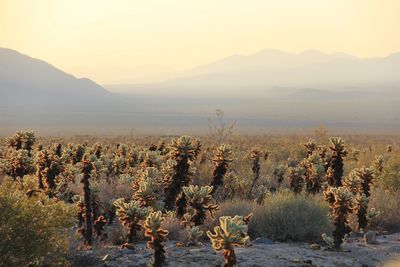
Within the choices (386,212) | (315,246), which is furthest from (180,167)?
(386,212)

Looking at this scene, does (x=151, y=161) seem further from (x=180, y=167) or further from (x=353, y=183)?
(x=353, y=183)

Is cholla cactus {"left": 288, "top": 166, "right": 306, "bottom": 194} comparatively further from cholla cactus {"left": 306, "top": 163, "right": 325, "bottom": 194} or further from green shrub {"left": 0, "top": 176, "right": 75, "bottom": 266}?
green shrub {"left": 0, "top": 176, "right": 75, "bottom": 266}

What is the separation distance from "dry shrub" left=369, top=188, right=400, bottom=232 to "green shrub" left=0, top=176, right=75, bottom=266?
740 cm

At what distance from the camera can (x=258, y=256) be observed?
322 inches

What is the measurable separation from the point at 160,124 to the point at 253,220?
297 feet

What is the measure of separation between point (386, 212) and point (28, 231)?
8358mm

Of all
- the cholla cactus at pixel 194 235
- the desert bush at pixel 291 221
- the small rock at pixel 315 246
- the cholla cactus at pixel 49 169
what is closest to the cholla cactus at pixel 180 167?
the desert bush at pixel 291 221

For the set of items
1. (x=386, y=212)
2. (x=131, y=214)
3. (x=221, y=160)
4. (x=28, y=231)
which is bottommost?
(x=386, y=212)

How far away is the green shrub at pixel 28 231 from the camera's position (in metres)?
6.24

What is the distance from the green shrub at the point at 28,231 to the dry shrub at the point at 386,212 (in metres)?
7.40

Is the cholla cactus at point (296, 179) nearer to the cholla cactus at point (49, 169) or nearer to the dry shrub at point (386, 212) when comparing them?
the dry shrub at point (386, 212)

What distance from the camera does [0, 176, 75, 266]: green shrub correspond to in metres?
6.24

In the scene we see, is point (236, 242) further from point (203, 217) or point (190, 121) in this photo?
point (190, 121)

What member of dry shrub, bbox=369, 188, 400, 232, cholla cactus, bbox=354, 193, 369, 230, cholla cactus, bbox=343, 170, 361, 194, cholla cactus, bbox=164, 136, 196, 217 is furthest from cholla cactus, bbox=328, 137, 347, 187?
cholla cactus, bbox=164, 136, 196, 217
